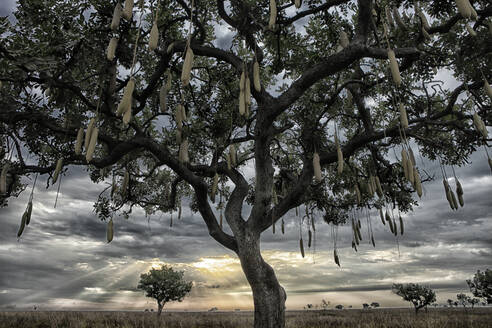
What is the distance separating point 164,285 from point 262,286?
34709 mm

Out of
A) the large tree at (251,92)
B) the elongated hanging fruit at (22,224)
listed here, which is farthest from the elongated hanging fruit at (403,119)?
the elongated hanging fruit at (22,224)

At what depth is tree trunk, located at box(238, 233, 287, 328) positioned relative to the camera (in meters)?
8.69

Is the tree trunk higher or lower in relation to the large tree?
lower

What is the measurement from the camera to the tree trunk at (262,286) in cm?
869

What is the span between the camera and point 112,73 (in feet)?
17.2

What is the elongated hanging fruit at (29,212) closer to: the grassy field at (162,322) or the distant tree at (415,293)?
the grassy field at (162,322)

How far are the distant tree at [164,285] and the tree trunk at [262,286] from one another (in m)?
33.8

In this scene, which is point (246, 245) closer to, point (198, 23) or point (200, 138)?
point (200, 138)

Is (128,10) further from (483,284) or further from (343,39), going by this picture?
(483,284)

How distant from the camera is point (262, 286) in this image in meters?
8.93

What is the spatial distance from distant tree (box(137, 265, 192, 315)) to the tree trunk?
111 ft

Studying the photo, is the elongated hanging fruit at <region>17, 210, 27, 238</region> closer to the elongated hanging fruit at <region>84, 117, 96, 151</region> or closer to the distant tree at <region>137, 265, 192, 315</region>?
the elongated hanging fruit at <region>84, 117, 96, 151</region>

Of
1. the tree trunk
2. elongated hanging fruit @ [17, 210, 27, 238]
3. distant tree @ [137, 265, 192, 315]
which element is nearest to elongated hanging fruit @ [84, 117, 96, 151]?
elongated hanging fruit @ [17, 210, 27, 238]

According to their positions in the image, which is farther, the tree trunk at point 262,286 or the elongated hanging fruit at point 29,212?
the tree trunk at point 262,286
